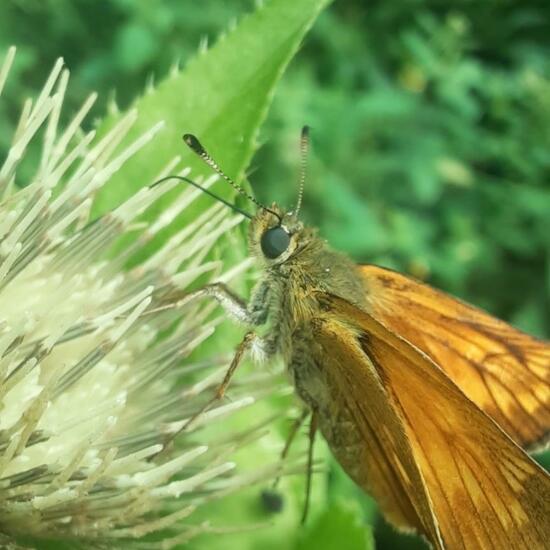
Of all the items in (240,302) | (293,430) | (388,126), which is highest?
(388,126)

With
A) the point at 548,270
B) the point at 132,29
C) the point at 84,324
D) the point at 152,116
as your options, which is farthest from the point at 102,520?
the point at 548,270

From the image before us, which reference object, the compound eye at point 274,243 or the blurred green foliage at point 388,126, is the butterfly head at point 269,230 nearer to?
the compound eye at point 274,243

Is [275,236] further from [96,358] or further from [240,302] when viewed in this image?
[96,358]

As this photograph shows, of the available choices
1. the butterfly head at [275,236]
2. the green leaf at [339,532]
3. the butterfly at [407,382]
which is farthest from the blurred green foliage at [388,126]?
the butterfly head at [275,236]

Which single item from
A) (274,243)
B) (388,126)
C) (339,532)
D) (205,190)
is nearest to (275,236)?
(274,243)

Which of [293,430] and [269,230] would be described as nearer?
[269,230]

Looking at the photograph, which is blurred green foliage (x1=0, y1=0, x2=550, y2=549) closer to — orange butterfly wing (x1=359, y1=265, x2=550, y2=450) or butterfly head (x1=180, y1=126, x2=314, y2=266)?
orange butterfly wing (x1=359, y1=265, x2=550, y2=450)
